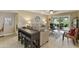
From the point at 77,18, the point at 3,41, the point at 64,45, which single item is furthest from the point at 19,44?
the point at 77,18

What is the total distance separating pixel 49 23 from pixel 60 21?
21cm

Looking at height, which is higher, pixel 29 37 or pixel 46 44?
pixel 29 37

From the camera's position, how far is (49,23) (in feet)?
7.89

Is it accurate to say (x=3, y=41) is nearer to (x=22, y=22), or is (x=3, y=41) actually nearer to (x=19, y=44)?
(x=19, y=44)

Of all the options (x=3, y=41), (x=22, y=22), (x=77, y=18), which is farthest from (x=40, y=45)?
(x=77, y=18)

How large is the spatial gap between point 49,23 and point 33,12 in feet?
1.22

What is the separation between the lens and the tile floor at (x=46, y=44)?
7.80ft

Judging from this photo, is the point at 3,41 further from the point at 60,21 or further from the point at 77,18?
the point at 77,18

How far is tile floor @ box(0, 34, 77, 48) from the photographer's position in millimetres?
2377

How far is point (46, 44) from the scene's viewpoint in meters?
2.41
